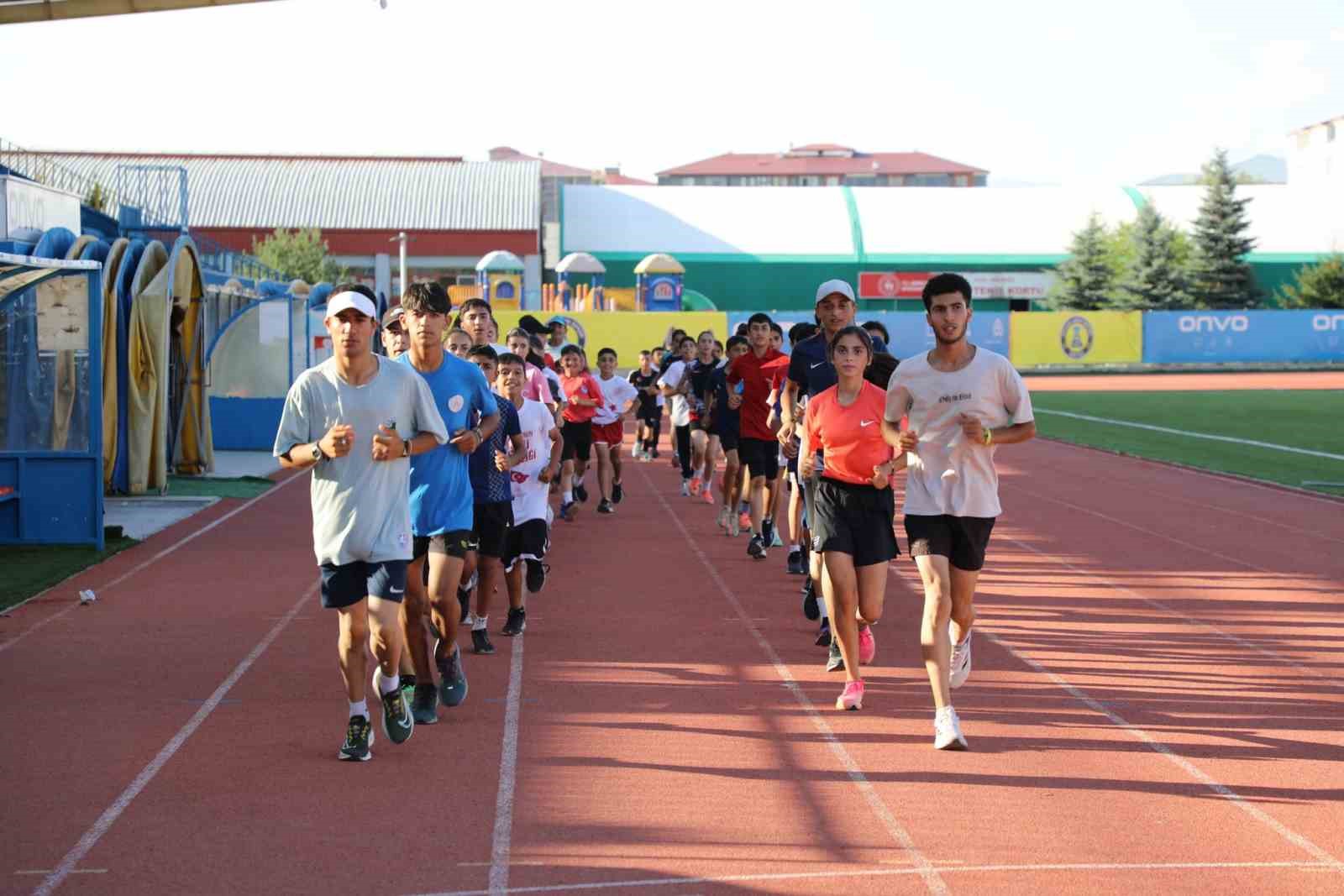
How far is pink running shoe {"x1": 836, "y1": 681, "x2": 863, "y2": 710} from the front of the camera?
8.17 m

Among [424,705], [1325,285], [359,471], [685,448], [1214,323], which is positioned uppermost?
[1325,285]

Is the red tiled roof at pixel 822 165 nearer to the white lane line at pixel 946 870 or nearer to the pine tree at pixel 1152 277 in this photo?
the pine tree at pixel 1152 277

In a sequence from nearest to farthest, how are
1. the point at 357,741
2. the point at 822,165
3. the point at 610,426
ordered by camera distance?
the point at 357,741 < the point at 610,426 < the point at 822,165

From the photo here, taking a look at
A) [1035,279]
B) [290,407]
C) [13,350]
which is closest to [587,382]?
[13,350]

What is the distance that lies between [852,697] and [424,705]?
81.8 inches

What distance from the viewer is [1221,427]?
104ft

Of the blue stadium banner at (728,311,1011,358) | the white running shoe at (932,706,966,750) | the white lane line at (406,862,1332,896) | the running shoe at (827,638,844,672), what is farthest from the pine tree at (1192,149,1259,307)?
the white lane line at (406,862,1332,896)

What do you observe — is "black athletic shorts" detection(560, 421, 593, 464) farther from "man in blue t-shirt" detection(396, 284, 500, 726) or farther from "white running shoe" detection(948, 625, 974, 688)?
"white running shoe" detection(948, 625, 974, 688)

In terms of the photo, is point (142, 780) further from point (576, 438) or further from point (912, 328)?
point (912, 328)

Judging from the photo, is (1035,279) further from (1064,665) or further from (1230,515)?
(1064,665)

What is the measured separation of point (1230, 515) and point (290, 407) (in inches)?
518

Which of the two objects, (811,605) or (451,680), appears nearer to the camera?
(451,680)

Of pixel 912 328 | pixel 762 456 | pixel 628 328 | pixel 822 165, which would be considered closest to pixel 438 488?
pixel 762 456

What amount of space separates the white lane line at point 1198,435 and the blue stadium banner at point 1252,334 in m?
20.0
